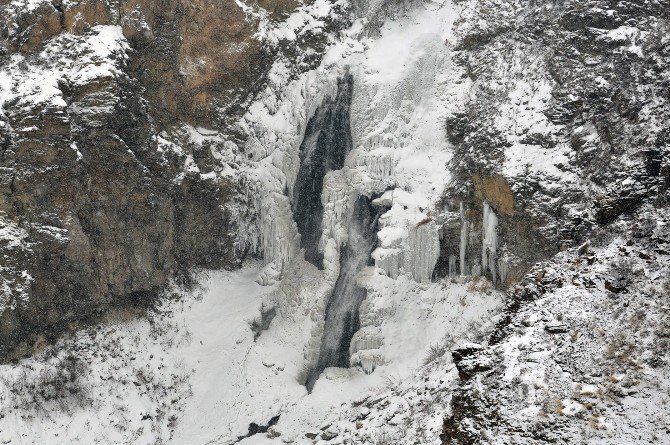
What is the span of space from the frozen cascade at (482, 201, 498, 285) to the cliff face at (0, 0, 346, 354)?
775 cm

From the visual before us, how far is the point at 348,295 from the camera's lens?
67.7ft

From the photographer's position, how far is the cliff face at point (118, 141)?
19.0m

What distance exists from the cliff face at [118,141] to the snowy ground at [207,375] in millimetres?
1163

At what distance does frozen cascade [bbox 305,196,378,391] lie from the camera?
2022cm

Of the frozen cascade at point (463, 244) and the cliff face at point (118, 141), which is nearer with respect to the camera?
the cliff face at point (118, 141)

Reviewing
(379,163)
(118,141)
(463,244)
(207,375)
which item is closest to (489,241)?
(463,244)

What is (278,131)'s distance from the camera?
22594 mm

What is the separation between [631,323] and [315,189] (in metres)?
13.8

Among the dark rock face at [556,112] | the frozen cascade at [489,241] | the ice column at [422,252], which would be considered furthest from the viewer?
the ice column at [422,252]

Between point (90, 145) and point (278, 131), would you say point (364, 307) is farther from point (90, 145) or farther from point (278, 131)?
point (90, 145)

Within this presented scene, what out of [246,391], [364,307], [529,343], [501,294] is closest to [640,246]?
[529,343]

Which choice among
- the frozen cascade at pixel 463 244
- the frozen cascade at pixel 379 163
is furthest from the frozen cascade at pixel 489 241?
the frozen cascade at pixel 379 163

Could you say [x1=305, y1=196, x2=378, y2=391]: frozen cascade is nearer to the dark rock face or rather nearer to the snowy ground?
the snowy ground

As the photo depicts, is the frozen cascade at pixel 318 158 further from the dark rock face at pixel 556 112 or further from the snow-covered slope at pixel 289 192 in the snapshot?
the dark rock face at pixel 556 112
